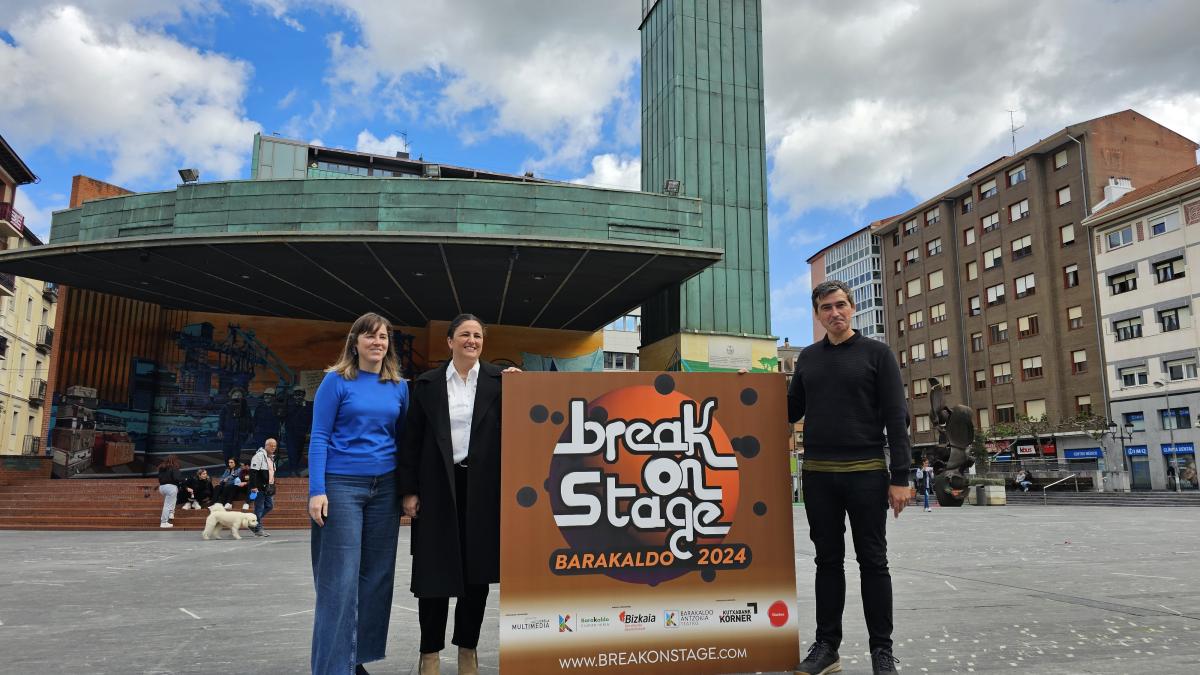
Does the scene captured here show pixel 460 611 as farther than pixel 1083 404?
No

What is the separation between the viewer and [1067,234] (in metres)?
46.8

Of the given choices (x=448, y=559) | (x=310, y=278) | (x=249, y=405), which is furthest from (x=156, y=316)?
(x=448, y=559)

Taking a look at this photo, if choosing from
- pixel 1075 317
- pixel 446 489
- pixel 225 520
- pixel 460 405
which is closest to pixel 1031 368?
pixel 1075 317

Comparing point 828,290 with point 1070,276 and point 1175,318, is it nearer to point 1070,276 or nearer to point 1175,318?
point 1175,318

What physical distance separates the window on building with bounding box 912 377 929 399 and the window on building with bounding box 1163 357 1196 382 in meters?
18.1

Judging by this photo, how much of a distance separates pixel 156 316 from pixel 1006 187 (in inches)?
1984

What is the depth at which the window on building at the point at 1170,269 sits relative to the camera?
1567 inches

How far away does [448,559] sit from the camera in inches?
142

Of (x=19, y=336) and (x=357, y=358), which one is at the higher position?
(x=19, y=336)

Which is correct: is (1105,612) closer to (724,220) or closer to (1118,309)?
(724,220)

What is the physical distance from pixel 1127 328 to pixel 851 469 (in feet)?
158

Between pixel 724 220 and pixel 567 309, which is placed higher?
pixel 724 220

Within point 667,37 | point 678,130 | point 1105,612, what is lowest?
point 1105,612

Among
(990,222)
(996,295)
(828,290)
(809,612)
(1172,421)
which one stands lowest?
(809,612)
